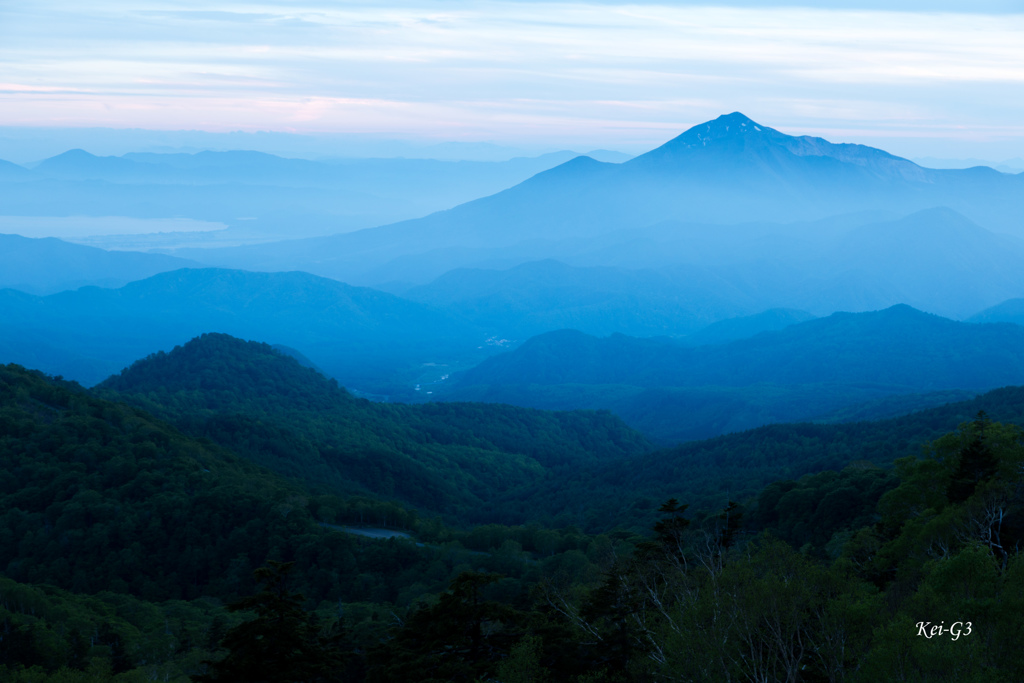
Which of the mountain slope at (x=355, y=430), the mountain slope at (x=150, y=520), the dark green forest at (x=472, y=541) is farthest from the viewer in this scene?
the mountain slope at (x=355, y=430)

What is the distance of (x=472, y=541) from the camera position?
73375 millimetres

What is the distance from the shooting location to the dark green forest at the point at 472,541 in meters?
23.6

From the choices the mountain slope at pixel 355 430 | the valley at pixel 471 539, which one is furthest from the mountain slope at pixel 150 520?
the mountain slope at pixel 355 430

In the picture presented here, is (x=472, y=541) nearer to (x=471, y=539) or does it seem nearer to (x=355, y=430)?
(x=471, y=539)

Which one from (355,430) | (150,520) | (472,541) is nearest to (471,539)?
(472,541)

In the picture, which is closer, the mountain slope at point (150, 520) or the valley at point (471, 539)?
the valley at point (471, 539)

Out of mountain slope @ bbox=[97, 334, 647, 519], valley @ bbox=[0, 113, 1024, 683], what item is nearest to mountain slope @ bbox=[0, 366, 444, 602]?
valley @ bbox=[0, 113, 1024, 683]

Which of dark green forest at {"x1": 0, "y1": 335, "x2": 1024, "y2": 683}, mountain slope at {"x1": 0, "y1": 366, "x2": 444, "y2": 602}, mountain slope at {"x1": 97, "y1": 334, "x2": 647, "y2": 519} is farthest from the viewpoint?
mountain slope at {"x1": 97, "y1": 334, "x2": 647, "y2": 519}

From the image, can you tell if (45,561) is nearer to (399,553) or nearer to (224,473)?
(224,473)

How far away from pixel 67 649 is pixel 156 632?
24.1 feet

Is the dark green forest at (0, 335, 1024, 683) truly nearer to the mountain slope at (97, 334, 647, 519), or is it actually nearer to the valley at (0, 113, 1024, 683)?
the valley at (0, 113, 1024, 683)

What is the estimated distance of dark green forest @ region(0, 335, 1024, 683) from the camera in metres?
23.6

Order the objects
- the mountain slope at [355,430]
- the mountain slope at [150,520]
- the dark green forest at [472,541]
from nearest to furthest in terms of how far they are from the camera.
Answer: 1. the dark green forest at [472,541]
2. the mountain slope at [150,520]
3. the mountain slope at [355,430]

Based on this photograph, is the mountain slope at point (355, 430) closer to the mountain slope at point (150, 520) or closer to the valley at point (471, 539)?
the valley at point (471, 539)
